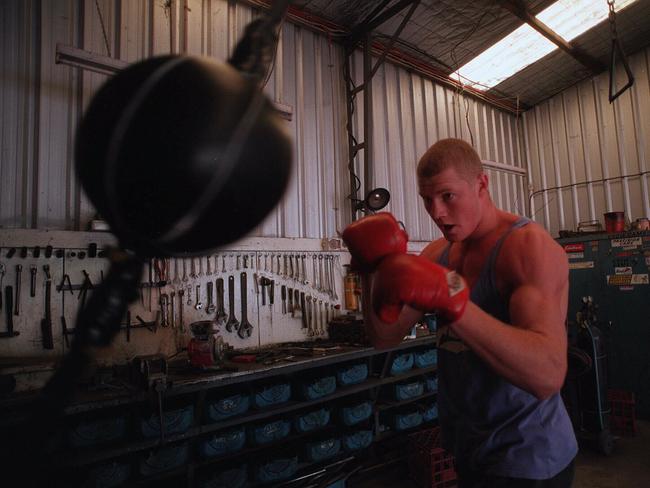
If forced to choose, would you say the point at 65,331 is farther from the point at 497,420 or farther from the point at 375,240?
the point at 497,420

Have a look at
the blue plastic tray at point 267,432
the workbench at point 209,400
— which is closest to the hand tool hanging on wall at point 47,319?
the workbench at point 209,400

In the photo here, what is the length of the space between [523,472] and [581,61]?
17.7 ft

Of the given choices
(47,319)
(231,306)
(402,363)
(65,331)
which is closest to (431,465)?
(402,363)

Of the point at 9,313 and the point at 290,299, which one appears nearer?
the point at 9,313

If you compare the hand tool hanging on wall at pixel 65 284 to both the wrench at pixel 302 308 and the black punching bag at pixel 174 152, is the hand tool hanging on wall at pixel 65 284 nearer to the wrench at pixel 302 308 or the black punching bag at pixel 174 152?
the wrench at pixel 302 308

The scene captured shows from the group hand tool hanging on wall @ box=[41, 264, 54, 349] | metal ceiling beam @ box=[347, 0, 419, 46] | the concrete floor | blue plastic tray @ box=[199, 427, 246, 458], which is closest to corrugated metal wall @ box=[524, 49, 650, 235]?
the concrete floor

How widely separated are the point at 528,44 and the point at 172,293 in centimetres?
473

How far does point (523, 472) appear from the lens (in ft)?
3.67

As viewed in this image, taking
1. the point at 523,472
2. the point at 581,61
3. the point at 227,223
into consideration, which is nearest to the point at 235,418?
the point at 523,472

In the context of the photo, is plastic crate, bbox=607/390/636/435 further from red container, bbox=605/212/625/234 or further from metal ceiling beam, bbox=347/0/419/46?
metal ceiling beam, bbox=347/0/419/46

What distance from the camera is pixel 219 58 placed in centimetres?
255

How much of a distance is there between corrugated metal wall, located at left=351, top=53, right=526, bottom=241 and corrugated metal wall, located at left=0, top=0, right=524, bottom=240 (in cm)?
2

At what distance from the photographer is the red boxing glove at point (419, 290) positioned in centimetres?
92

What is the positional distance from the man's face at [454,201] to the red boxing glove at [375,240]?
0.16 m
